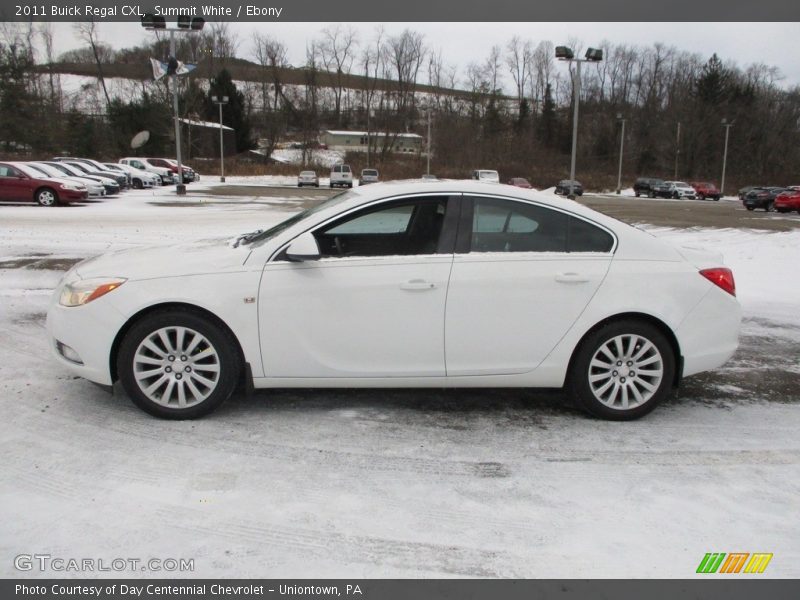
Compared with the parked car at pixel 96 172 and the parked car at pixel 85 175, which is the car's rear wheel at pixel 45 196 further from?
the parked car at pixel 96 172

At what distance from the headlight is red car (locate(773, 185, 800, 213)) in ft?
127

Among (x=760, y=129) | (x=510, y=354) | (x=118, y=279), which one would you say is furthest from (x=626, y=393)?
(x=760, y=129)

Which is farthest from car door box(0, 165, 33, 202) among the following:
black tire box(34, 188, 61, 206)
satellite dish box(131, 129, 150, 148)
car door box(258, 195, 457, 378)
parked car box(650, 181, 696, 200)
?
parked car box(650, 181, 696, 200)

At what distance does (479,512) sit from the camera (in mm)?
3285

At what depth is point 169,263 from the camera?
4355mm

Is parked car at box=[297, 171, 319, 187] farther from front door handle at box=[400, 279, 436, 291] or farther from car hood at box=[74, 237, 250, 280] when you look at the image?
front door handle at box=[400, 279, 436, 291]

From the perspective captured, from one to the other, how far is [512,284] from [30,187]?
23021 millimetres

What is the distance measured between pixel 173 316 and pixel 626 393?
3.10 meters

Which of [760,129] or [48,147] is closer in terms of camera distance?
[48,147]

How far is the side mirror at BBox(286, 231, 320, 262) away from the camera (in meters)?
4.14

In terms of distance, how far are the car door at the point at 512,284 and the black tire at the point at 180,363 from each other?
4.82 ft

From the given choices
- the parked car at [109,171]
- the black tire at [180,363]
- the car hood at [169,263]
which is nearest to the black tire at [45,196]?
the parked car at [109,171]
